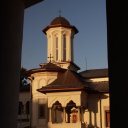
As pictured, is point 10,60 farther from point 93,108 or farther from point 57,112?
point 57,112

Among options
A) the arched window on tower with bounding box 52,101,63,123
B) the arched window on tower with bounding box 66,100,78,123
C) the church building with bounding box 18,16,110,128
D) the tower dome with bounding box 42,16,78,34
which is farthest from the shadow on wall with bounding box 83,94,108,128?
the tower dome with bounding box 42,16,78,34

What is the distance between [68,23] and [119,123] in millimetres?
31297

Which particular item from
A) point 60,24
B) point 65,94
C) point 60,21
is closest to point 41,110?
point 65,94

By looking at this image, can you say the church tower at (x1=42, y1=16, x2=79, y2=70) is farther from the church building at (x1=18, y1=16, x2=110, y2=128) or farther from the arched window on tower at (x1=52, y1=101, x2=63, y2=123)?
the arched window on tower at (x1=52, y1=101, x2=63, y2=123)

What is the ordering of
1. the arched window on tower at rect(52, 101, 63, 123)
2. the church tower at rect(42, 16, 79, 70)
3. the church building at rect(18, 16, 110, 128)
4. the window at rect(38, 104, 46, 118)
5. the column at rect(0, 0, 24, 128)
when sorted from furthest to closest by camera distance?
the church tower at rect(42, 16, 79, 70) < the window at rect(38, 104, 46, 118) < the arched window on tower at rect(52, 101, 63, 123) < the church building at rect(18, 16, 110, 128) < the column at rect(0, 0, 24, 128)

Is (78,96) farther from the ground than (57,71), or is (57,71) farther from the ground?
(57,71)

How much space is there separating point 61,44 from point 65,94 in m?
6.42

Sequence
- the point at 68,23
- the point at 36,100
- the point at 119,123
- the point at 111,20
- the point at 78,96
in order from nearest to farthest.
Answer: the point at 119,123
the point at 111,20
the point at 78,96
the point at 36,100
the point at 68,23

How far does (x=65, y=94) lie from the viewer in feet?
88.2

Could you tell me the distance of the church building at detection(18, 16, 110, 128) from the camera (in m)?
26.5

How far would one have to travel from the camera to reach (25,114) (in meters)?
35.4

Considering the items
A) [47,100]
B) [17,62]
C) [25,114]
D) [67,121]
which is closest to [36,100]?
[47,100]

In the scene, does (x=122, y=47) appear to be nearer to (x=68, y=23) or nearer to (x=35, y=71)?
(x=35, y=71)

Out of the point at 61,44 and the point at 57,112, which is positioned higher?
the point at 61,44
